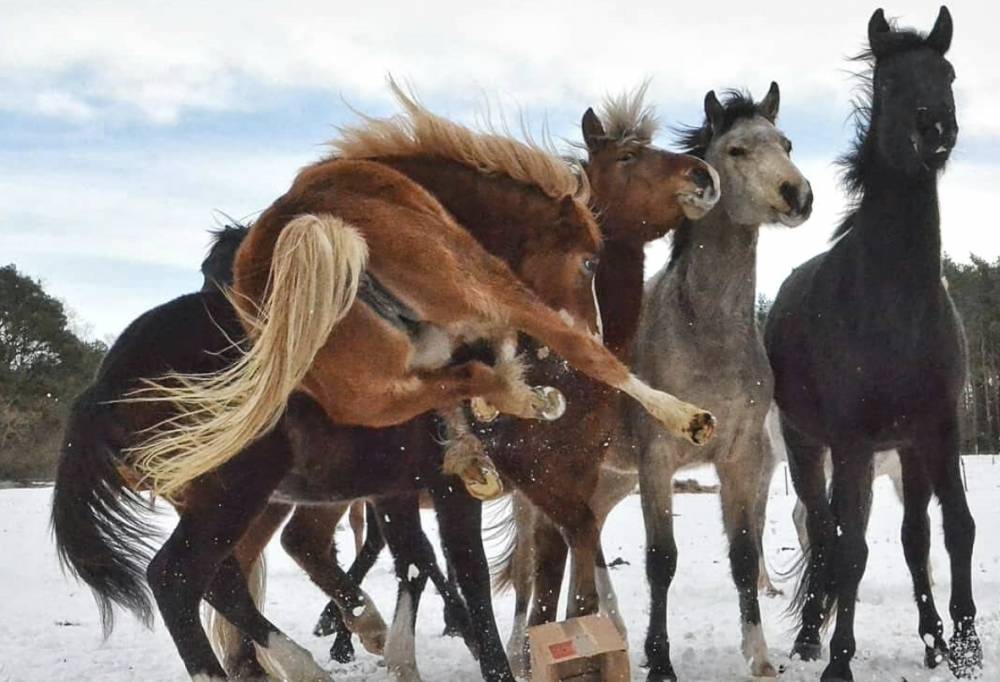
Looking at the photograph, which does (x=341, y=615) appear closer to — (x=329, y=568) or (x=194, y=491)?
(x=329, y=568)

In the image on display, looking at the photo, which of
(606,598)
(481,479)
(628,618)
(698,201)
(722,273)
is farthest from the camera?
(628,618)

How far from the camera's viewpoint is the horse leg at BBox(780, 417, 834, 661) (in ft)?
21.3

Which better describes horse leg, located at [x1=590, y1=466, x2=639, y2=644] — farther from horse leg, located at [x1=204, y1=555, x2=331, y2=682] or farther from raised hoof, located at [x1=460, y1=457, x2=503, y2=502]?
horse leg, located at [x1=204, y1=555, x2=331, y2=682]

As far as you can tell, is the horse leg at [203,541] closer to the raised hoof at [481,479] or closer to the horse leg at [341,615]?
the raised hoof at [481,479]

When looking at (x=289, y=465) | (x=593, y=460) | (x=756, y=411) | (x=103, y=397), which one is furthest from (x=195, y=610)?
(x=756, y=411)

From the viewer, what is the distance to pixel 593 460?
570cm

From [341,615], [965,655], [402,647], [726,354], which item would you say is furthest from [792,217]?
[341,615]

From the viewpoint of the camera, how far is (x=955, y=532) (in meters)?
5.63

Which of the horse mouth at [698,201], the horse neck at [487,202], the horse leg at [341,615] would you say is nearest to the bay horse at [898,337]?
the horse mouth at [698,201]

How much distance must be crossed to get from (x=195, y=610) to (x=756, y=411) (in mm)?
3204

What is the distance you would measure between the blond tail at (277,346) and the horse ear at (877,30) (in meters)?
3.32

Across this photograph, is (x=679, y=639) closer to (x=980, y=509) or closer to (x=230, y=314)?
(x=230, y=314)

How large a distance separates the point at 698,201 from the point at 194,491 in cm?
306

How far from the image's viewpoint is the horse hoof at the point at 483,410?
15.2 ft
